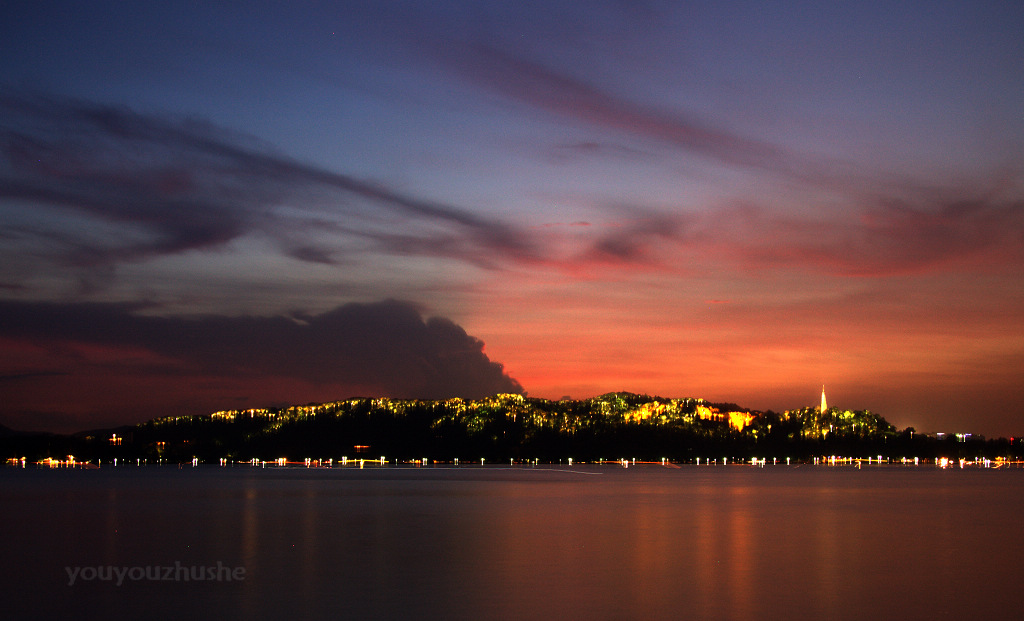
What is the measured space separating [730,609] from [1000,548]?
2487cm

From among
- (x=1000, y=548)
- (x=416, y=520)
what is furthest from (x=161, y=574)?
(x=1000, y=548)

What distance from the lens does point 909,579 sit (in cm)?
3512

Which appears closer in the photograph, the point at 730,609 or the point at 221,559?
the point at 730,609

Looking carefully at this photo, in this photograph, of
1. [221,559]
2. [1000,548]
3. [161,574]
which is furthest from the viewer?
[1000,548]

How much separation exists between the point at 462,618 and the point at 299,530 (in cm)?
3069

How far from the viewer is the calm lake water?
94.1ft

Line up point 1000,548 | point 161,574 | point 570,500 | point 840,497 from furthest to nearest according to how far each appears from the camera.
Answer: point 840,497
point 570,500
point 1000,548
point 161,574

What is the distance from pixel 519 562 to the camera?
4006cm

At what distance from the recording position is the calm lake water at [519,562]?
1129 inches

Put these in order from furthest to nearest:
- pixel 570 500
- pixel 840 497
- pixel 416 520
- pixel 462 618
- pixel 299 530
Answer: pixel 840 497 < pixel 570 500 < pixel 416 520 < pixel 299 530 < pixel 462 618

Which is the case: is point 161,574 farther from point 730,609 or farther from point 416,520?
point 416,520

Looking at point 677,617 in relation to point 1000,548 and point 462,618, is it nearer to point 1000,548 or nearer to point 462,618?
point 462,618

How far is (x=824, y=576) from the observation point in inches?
1411

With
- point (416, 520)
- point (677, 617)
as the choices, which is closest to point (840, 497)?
point (416, 520)
